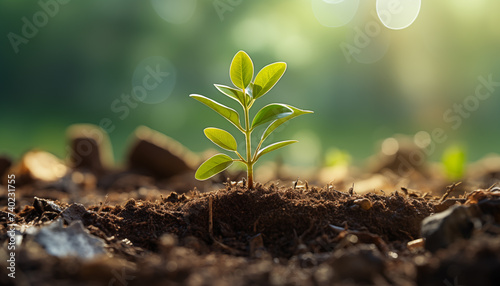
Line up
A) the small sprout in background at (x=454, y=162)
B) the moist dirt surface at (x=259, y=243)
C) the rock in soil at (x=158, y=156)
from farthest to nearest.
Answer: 1. the rock in soil at (x=158, y=156)
2. the small sprout in background at (x=454, y=162)
3. the moist dirt surface at (x=259, y=243)

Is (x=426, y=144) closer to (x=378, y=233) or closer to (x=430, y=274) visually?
(x=378, y=233)

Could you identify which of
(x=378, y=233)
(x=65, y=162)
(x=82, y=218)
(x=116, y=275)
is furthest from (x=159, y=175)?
(x=116, y=275)

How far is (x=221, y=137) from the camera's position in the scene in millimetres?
2289

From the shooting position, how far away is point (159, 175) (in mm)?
6332

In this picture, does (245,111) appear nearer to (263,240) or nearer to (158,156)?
(263,240)

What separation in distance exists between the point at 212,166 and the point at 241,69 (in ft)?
1.73

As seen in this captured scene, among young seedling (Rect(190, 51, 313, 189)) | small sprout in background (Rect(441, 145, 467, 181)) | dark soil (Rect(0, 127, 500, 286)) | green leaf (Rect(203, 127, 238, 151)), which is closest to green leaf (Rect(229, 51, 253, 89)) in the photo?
young seedling (Rect(190, 51, 313, 189))

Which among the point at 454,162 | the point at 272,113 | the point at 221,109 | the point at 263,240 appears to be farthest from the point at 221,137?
the point at 454,162

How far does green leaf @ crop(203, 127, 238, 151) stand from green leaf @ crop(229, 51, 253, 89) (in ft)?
0.90

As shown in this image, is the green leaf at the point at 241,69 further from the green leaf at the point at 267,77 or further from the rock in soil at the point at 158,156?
the rock in soil at the point at 158,156

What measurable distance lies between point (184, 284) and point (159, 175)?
526cm

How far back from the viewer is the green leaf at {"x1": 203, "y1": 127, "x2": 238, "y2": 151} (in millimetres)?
2273

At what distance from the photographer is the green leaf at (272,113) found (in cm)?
214

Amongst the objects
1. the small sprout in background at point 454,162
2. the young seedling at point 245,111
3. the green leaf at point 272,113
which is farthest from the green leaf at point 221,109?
the small sprout in background at point 454,162
